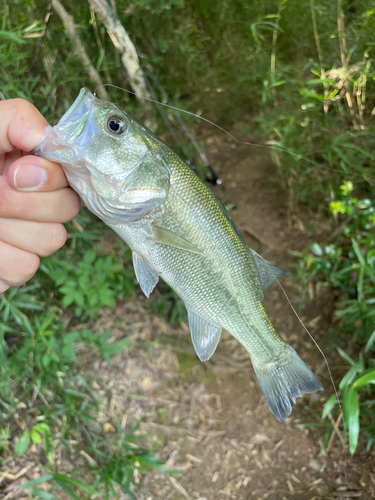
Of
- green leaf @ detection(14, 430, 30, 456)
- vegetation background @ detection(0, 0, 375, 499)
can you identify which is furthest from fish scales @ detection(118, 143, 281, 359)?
green leaf @ detection(14, 430, 30, 456)

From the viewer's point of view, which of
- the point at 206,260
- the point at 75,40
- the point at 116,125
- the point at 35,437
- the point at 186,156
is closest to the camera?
the point at 116,125

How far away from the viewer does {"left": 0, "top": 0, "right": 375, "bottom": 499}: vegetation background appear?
2238mm

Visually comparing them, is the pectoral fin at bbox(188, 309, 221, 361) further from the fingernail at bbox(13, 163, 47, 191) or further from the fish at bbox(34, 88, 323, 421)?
the fingernail at bbox(13, 163, 47, 191)

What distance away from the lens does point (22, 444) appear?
2.21 meters

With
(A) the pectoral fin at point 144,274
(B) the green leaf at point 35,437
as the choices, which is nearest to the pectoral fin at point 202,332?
(A) the pectoral fin at point 144,274

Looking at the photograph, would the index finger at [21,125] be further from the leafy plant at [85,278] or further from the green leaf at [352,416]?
the green leaf at [352,416]

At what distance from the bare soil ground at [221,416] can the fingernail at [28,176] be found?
184 cm

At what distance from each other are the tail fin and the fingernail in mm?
1429

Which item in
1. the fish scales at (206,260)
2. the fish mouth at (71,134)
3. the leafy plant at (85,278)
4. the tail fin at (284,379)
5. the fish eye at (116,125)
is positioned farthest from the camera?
the leafy plant at (85,278)

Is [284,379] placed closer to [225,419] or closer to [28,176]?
[225,419]

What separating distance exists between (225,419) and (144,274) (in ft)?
5.95

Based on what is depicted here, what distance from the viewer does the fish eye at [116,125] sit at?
1.30 meters

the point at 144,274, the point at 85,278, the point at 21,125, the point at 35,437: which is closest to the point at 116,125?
the point at 21,125

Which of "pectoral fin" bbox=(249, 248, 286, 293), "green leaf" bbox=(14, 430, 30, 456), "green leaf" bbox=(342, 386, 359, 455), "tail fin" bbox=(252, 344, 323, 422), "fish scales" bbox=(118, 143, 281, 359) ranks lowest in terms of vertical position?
"green leaf" bbox=(342, 386, 359, 455)
